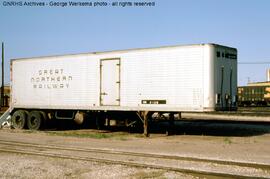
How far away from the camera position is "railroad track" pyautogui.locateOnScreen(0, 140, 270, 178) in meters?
9.39

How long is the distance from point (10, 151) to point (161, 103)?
690cm

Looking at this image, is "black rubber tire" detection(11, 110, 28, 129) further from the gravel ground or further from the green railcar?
the green railcar

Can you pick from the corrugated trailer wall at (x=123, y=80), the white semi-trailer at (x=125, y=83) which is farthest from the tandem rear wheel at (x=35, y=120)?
the corrugated trailer wall at (x=123, y=80)

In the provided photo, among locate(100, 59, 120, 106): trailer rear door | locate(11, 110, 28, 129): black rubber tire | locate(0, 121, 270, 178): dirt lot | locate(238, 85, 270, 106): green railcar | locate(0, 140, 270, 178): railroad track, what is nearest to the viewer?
locate(0, 140, 270, 178): railroad track

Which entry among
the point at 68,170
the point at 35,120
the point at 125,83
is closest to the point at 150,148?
the point at 125,83

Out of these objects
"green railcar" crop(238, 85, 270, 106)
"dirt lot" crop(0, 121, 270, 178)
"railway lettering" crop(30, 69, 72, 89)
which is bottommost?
"dirt lot" crop(0, 121, 270, 178)

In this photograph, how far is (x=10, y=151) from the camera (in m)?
13.7

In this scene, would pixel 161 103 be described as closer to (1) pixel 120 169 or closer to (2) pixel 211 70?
(2) pixel 211 70

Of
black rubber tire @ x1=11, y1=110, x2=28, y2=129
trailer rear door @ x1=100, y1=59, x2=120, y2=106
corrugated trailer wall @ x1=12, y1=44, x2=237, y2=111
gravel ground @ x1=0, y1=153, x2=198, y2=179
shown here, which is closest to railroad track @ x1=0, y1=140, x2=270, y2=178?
gravel ground @ x1=0, y1=153, x2=198, y2=179

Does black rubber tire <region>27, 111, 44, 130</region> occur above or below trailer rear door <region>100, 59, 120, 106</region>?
below

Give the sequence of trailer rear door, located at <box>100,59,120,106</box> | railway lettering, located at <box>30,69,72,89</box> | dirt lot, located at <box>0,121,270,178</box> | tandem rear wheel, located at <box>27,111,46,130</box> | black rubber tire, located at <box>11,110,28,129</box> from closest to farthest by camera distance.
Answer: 1. dirt lot, located at <box>0,121,270,178</box>
2. trailer rear door, located at <box>100,59,120,106</box>
3. railway lettering, located at <box>30,69,72,89</box>
4. tandem rear wheel, located at <box>27,111,46,130</box>
5. black rubber tire, located at <box>11,110,28,129</box>

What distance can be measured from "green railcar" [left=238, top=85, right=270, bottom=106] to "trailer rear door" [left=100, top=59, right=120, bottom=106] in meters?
41.7

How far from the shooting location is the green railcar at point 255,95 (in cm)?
5716

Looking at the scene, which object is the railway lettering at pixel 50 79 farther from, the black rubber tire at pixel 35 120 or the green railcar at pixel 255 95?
the green railcar at pixel 255 95
